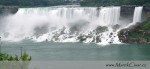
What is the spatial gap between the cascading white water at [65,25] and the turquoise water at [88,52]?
3.02 meters

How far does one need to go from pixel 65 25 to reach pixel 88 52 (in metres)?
10.4

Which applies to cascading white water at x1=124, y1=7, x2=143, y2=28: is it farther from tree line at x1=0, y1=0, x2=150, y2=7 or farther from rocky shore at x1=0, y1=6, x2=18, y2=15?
rocky shore at x1=0, y1=6, x2=18, y2=15

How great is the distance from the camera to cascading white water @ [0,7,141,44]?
29.5 metres

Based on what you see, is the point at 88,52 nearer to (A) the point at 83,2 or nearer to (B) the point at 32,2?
(A) the point at 83,2

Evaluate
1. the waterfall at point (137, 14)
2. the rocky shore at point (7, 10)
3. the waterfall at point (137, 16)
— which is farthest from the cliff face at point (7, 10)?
the waterfall at point (137, 14)

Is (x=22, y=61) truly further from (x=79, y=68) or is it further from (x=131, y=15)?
(x=131, y=15)

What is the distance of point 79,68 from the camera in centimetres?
1531

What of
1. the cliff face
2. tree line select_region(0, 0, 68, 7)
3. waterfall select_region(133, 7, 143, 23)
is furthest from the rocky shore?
waterfall select_region(133, 7, 143, 23)

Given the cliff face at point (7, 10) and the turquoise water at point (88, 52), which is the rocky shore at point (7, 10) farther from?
the turquoise water at point (88, 52)

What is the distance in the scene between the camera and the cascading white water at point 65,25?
96.7 ft

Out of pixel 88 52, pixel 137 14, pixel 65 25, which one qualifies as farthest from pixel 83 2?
pixel 88 52

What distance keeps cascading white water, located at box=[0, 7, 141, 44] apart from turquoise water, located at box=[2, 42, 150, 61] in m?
3.02

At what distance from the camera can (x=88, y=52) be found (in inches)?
887

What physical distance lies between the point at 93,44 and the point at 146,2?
6.26 m
